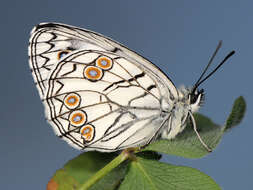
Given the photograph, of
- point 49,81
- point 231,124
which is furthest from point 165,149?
point 49,81

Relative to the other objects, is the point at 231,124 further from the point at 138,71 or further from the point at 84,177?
the point at 84,177

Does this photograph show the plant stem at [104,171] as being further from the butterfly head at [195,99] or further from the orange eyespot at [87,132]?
the butterfly head at [195,99]

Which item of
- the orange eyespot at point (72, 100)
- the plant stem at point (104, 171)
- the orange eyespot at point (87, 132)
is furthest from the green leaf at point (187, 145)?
the orange eyespot at point (72, 100)

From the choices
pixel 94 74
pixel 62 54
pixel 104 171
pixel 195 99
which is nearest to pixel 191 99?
pixel 195 99

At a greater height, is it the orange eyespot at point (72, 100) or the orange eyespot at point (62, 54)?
the orange eyespot at point (62, 54)

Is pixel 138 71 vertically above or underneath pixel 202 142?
above

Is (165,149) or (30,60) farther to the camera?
(30,60)

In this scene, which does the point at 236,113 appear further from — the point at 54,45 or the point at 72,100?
the point at 54,45

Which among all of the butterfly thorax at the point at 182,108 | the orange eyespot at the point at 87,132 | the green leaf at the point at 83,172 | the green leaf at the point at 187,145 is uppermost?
the butterfly thorax at the point at 182,108
